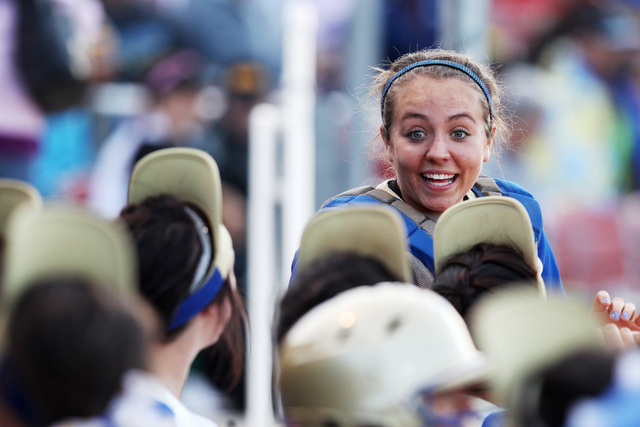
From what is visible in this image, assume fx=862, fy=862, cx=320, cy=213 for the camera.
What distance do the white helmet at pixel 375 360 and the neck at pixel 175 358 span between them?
37cm

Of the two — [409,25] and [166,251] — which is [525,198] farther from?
[409,25]

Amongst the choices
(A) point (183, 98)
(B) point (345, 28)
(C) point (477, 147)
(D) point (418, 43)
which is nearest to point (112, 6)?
(A) point (183, 98)

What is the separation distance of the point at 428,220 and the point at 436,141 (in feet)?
0.62

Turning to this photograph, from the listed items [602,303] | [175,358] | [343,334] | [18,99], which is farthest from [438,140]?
[18,99]

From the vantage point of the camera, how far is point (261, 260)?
13.4ft

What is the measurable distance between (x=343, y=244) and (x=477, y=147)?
2.50 ft

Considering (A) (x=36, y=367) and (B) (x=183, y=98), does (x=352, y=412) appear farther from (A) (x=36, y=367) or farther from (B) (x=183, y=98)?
(B) (x=183, y=98)

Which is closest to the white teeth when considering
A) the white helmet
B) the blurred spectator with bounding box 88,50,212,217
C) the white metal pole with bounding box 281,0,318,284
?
the white helmet

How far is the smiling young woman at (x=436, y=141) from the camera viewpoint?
2053 mm

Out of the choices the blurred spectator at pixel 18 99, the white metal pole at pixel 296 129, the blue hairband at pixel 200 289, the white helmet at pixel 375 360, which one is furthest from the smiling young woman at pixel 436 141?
the blurred spectator at pixel 18 99

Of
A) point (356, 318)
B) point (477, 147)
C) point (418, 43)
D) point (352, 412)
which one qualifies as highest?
point (418, 43)

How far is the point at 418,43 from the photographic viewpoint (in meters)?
3.92

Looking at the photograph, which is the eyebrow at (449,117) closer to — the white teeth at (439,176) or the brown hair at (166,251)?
the white teeth at (439,176)

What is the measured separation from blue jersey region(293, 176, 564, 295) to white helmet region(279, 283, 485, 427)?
2.23 ft
